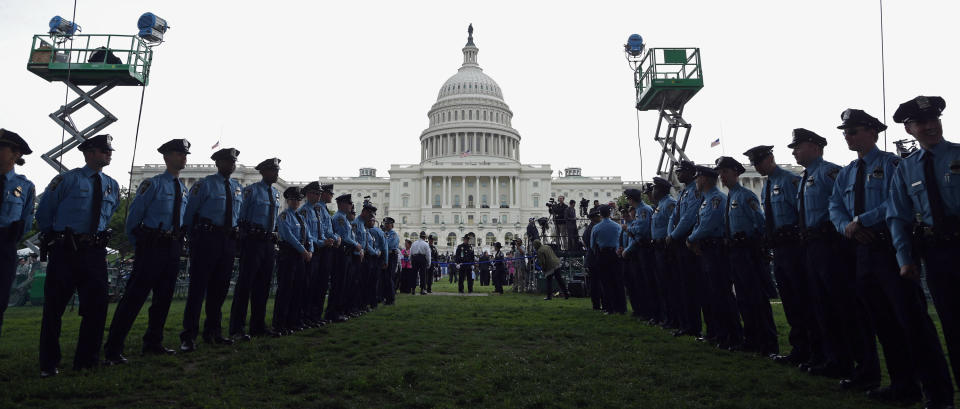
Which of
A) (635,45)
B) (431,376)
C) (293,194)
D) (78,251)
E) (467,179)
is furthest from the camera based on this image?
(467,179)

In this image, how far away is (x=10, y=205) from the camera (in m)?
4.71

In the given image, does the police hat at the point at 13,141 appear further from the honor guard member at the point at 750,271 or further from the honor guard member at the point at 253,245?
the honor guard member at the point at 750,271

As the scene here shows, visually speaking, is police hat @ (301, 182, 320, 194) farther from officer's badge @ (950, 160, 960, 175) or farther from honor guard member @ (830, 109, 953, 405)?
officer's badge @ (950, 160, 960, 175)

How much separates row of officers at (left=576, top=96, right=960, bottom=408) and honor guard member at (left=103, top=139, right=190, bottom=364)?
6.18 meters

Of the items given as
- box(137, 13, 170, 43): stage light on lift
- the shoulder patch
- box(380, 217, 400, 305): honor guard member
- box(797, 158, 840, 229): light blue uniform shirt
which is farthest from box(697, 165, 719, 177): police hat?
box(137, 13, 170, 43): stage light on lift

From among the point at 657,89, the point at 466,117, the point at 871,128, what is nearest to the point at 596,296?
the point at 871,128

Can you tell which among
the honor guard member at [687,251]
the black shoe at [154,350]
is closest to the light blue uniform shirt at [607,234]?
the honor guard member at [687,251]

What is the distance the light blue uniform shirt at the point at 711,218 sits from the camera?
22.0 feet

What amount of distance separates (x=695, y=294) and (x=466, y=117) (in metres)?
105

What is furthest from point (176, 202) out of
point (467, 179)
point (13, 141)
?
point (467, 179)

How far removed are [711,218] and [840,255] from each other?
6.36ft

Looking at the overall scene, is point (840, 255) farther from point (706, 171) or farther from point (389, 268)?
point (389, 268)

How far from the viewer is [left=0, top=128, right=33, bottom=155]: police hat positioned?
15.6ft

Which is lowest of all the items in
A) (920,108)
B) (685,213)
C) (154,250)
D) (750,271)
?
(750,271)
